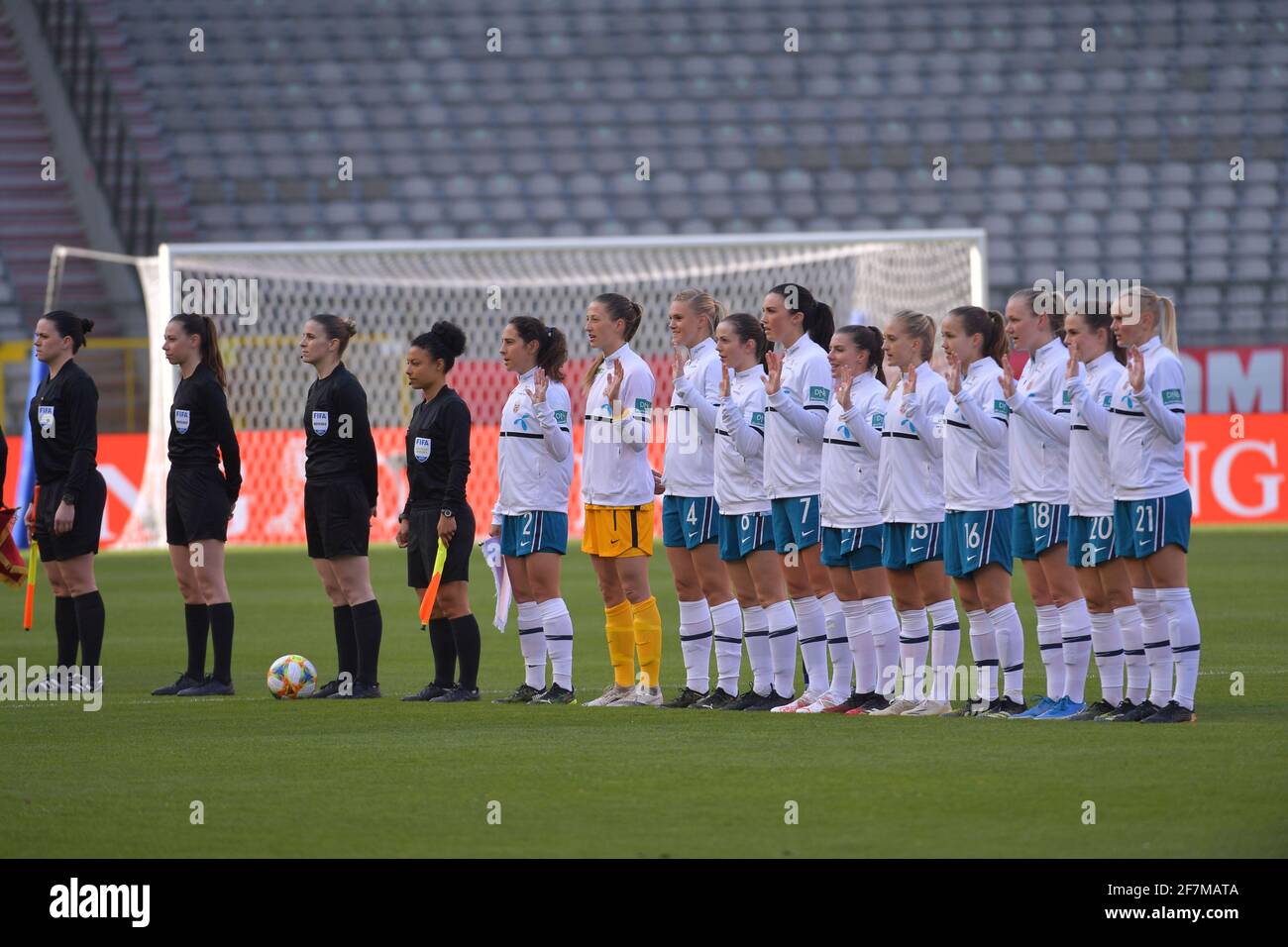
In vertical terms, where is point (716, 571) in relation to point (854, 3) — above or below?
below

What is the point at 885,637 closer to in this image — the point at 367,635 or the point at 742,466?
the point at 742,466

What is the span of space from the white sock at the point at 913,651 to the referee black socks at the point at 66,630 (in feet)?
13.9

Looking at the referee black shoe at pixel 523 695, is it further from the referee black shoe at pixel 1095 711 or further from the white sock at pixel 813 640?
the referee black shoe at pixel 1095 711

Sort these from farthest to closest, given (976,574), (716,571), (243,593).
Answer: (243,593)
(716,571)
(976,574)

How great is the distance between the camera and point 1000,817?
238 inches

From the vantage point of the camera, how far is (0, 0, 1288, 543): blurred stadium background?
26656 mm

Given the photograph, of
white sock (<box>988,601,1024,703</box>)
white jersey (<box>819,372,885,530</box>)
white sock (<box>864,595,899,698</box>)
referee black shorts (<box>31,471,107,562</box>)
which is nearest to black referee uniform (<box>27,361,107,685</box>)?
referee black shorts (<box>31,471,107,562</box>)

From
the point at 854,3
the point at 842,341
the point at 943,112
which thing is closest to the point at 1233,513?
the point at 943,112

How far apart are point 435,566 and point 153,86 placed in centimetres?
2035

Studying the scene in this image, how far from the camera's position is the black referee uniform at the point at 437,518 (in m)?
9.45

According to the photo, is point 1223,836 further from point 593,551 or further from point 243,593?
point 243,593

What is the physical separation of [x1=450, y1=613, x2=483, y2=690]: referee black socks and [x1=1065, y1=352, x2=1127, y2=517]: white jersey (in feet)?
9.54

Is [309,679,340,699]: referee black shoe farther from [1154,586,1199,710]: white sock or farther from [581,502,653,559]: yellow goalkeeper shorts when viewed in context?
[1154,586,1199,710]: white sock

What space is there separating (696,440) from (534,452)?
82cm
